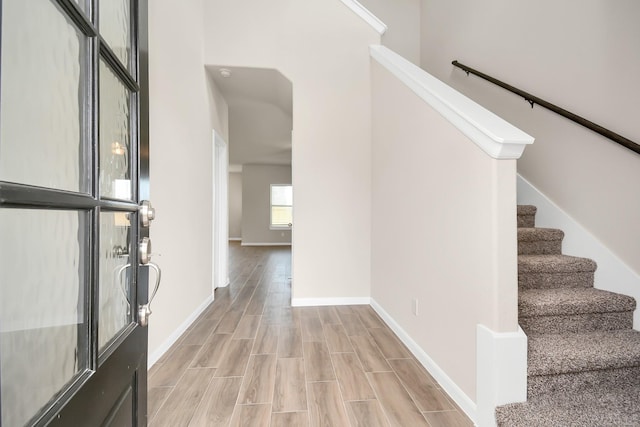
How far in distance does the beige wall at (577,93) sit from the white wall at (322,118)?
50.3 inches

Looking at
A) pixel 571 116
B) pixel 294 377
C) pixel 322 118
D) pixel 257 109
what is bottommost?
pixel 294 377

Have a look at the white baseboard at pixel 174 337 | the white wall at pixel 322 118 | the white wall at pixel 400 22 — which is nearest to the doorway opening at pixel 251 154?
the white wall at pixel 322 118

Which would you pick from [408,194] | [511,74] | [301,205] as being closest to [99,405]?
[408,194]

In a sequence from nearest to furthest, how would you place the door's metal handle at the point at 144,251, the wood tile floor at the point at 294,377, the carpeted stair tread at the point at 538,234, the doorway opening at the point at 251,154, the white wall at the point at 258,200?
the door's metal handle at the point at 144,251, the wood tile floor at the point at 294,377, the carpeted stair tread at the point at 538,234, the doorway opening at the point at 251,154, the white wall at the point at 258,200

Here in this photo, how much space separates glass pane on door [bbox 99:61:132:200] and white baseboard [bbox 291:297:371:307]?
8.04 ft

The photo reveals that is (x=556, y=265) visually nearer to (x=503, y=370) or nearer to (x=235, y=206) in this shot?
(x=503, y=370)

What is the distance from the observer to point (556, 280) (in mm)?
1788

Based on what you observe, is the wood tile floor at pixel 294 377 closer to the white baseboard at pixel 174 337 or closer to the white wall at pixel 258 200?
the white baseboard at pixel 174 337

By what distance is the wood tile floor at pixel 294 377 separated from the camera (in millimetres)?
1428

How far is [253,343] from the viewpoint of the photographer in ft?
7.27

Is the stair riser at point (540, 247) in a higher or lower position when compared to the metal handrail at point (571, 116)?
lower

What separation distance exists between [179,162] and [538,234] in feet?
9.20

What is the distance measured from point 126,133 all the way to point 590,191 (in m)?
2.60

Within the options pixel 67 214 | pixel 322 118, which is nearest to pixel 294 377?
pixel 67 214
